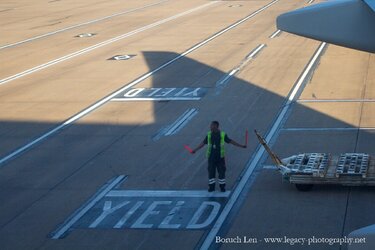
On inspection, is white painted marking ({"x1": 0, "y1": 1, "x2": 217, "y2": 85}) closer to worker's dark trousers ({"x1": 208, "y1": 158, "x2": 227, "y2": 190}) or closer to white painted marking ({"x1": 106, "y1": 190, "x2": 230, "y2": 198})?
white painted marking ({"x1": 106, "y1": 190, "x2": 230, "y2": 198})

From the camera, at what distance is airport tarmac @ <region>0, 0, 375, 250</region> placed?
46.6 feet

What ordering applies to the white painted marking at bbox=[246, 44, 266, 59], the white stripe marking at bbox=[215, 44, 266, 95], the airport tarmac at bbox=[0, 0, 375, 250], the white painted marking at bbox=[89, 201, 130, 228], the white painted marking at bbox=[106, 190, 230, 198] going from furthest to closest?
1. the white painted marking at bbox=[246, 44, 266, 59]
2. the white stripe marking at bbox=[215, 44, 266, 95]
3. the white painted marking at bbox=[106, 190, 230, 198]
4. the white painted marking at bbox=[89, 201, 130, 228]
5. the airport tarmac at bbox=[0, 0, 375, 250]

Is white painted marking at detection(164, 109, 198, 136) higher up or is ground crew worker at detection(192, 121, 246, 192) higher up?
ground crew worker at detection(192, 121, 246, 192)

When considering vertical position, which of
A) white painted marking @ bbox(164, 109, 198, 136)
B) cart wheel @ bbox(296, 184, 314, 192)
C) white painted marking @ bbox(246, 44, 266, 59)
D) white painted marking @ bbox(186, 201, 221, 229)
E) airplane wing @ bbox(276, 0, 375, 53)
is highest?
airplane wing @ bbox(276, 0, 375, 53)

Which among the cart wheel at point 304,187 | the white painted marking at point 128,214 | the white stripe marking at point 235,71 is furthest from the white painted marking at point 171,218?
the white stripe marking at point 235,71

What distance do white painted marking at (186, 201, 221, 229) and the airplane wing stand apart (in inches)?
247

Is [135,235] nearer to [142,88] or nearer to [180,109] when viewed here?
[180,109]

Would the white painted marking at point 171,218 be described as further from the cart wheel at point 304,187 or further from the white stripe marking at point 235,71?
the white stripe marking at point 235,71

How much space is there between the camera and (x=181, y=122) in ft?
74.8

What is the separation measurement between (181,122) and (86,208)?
25.4ft

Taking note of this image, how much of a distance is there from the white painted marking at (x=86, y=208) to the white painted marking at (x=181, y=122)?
4407mm

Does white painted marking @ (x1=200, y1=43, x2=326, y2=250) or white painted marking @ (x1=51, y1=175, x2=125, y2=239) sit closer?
white painted marking @ (x1=200, y1=43, x2=326, y2=250)

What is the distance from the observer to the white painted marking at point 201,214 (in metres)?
14.3

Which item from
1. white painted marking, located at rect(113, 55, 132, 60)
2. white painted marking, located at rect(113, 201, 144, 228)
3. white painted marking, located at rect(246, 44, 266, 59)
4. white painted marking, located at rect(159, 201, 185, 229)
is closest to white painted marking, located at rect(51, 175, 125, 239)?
white painted marking, located at rect(113, 201, 144, 228)
